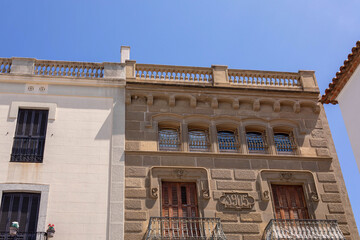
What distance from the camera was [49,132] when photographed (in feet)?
47.4

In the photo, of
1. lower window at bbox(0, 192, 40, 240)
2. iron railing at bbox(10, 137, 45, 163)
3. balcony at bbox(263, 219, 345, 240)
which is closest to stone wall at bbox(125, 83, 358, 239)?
balcony at bbox(263, 219, 345, 240)

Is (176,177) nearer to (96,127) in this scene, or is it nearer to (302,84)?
(96,127)

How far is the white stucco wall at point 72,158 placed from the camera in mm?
12969

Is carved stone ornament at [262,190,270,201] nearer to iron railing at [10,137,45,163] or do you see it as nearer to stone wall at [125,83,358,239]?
stone wall at [125,83,358,239]

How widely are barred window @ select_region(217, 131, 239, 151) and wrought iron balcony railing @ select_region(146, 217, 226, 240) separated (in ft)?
9.47

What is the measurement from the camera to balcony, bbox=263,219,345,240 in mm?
13031

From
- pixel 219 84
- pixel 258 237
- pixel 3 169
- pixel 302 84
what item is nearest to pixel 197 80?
pixel 219 84

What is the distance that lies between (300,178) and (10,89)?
32.9ft

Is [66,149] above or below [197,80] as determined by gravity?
below

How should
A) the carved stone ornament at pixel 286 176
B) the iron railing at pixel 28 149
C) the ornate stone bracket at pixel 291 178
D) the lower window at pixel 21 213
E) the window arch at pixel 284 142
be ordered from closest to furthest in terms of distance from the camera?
the lower window at pixel 21 213
the iron railing at pixel 28 149
the ornate stone bracket at pixel 291 178
the carved stone ornament at pixel 286 176
the window arch at pixel 284 142

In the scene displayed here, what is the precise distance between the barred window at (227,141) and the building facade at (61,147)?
3.36 m

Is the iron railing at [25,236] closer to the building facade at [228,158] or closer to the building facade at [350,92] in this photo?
the building facade at [228,158]

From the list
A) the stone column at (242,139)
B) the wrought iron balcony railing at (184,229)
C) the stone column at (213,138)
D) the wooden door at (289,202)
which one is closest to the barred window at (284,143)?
the stone column at (242,139)

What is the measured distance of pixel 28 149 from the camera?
14031mm
